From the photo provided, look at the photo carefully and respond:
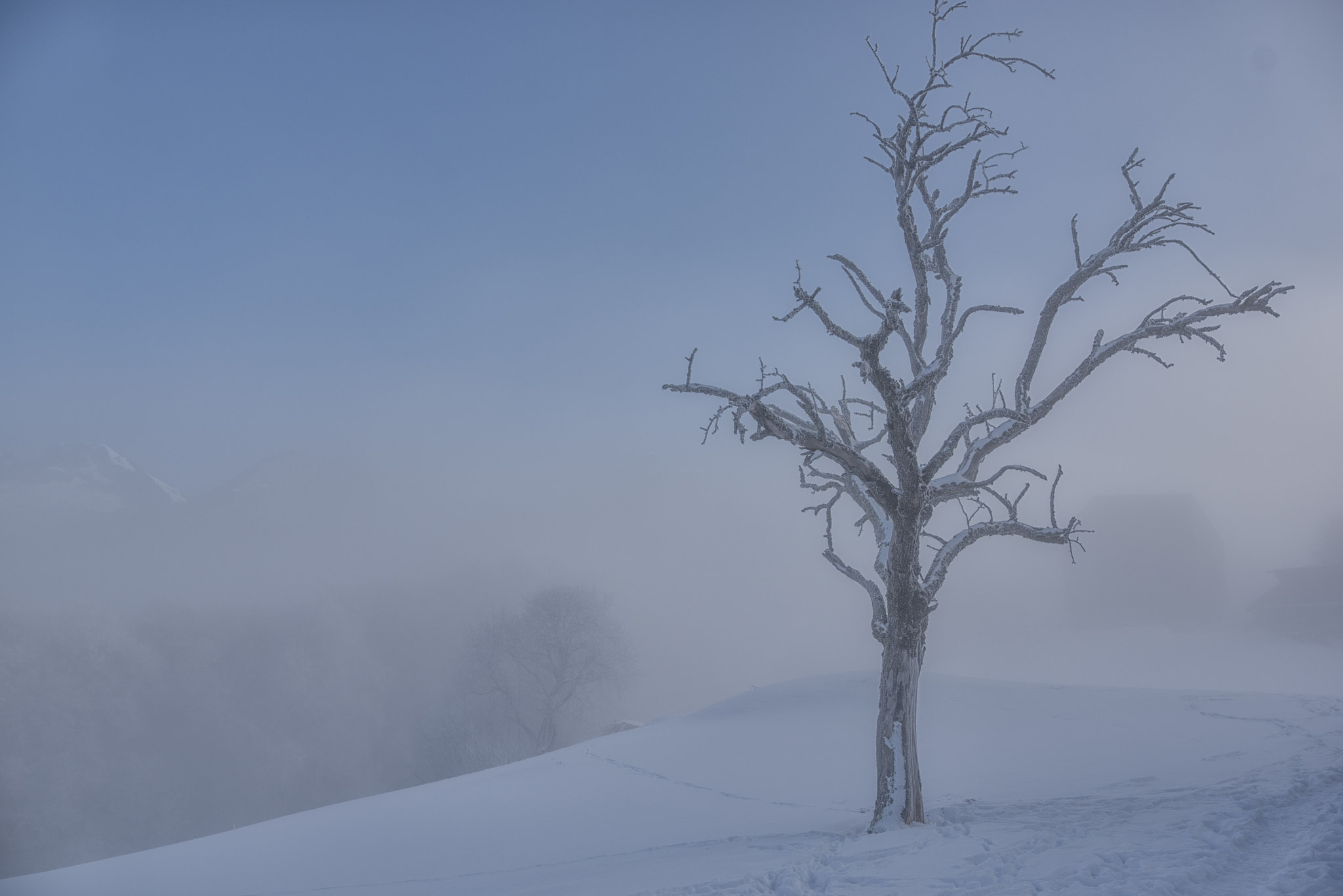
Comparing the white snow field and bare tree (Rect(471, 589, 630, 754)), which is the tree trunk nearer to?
the white snow field

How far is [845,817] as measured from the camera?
25.0 feet

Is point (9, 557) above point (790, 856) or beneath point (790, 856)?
above

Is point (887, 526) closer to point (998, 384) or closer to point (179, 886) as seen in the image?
point (998, 384)

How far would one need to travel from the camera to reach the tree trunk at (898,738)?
5.91m

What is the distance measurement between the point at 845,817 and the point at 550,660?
28470 mm

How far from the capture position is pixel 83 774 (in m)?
28.4

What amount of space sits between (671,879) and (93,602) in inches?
1815

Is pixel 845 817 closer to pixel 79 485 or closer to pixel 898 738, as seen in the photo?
pixel 898 738

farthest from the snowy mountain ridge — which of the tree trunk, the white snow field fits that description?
the tree trunk

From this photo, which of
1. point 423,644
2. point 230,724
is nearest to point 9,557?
point 230,724

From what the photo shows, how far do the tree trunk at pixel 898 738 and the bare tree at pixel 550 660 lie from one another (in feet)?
95.6

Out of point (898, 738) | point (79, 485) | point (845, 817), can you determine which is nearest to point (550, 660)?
point (845, 817)

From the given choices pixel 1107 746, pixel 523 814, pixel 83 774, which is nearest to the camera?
pixel 523 814

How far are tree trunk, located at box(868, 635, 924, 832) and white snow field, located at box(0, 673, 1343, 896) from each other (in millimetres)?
297
